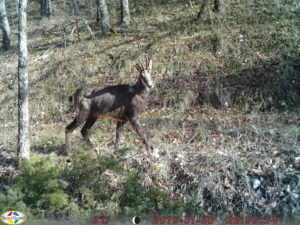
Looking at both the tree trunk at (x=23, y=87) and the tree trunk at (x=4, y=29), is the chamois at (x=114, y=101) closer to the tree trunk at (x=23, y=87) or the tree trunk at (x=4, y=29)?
the tree trunk at (x=23, y=87)

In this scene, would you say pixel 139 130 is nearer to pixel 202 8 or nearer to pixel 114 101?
pixel 114 101

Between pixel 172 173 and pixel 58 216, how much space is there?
2238 mm

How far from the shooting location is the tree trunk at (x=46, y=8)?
72.0 feet

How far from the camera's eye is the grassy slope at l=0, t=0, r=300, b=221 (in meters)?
6.40

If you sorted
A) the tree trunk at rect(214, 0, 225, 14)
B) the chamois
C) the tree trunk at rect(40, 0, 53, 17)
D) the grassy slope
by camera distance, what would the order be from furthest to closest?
the tree trunk at rect(40, 0, 53, 17)
the tree trunk at rect(214, 0, 225, 14)
the chamois
the grassy slope

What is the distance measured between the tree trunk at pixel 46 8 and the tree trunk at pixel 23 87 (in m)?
15.8

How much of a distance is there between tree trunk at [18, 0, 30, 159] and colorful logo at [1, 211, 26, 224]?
73.8 inches

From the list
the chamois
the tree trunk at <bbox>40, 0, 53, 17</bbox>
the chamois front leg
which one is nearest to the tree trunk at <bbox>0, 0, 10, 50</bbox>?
the tree trunk at <bbox>40, 0, 53, 17</bbox>

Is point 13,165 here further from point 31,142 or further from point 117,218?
point 117,218

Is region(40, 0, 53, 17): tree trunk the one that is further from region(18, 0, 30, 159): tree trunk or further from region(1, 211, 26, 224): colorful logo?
region(1, 211, 26, 224): colorful logo

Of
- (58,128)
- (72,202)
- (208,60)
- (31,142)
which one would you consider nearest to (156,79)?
(208,60)

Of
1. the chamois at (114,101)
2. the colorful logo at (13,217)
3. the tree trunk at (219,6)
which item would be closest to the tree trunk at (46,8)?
the tree trunk at (219,6)

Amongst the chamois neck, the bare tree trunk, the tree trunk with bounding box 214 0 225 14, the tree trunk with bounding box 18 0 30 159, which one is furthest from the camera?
the tree trunk with bounding box 214 0 225 14

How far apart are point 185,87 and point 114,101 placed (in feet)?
11.2
